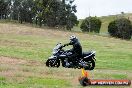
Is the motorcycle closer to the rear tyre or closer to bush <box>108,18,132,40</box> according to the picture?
Result: the rear tyre

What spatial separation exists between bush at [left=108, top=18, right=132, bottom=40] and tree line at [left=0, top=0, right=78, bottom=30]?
10.6 m

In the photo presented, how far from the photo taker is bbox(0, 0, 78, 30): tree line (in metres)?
105

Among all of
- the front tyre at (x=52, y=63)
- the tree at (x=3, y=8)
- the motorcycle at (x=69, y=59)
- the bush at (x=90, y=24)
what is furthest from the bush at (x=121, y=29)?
the front tyre at (x=52, y=63)

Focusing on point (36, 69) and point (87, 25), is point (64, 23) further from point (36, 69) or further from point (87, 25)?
point (36, 69)

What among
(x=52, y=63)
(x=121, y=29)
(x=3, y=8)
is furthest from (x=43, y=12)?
(x=52, y=63)

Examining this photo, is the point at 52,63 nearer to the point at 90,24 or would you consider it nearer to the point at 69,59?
the point at 69,59

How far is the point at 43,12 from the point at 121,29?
2309 centimetres

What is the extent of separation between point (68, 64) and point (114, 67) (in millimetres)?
7154

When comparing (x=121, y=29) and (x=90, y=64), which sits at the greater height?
(x=90, y=64)

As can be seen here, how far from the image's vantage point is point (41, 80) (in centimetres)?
2394

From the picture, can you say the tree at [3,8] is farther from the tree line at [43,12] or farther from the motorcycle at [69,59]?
the motorcycle at [69,59]

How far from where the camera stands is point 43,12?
104125mm

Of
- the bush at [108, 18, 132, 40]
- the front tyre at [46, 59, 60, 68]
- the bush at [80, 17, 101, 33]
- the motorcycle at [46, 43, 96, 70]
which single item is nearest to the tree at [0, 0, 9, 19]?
the bush at [80, 17, 101, 33]

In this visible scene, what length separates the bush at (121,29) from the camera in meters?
115
